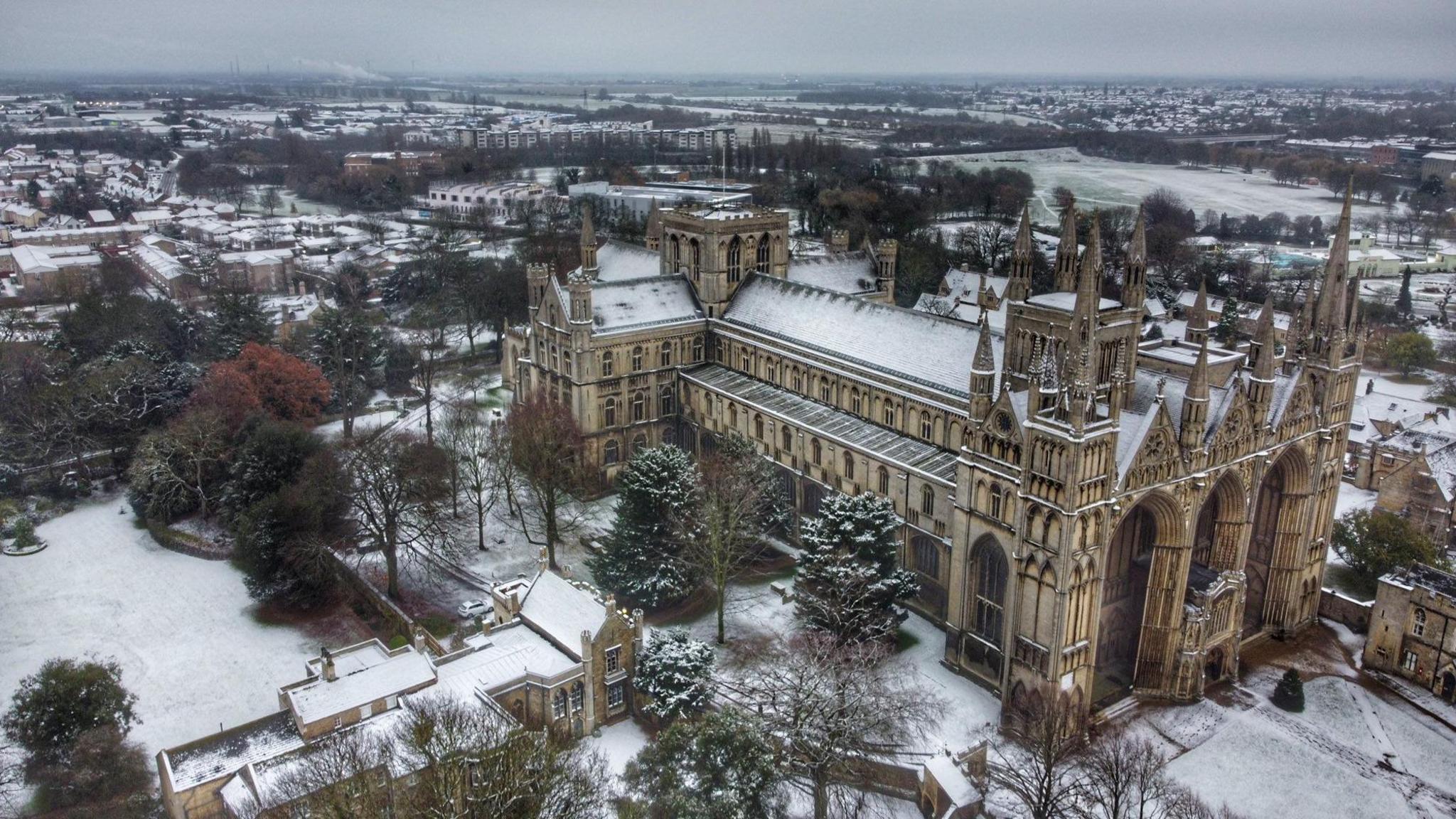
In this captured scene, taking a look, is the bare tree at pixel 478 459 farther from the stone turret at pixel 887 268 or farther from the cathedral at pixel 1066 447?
the stone turret at pixel 887 268

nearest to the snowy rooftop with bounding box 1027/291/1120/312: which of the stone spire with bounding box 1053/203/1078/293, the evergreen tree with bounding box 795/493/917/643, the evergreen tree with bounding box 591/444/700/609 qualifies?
the stone spire with bounding box 1053/203/1078/293

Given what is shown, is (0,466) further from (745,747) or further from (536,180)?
(536,180)

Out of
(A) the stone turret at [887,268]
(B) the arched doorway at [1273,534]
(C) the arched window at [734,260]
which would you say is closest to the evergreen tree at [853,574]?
(B) the arched doorway at [1273,534]

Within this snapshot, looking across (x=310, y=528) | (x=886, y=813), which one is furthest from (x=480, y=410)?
(x=886, y=813)

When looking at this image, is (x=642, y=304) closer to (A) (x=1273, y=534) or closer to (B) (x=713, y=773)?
(A) (x=1273, y=534)

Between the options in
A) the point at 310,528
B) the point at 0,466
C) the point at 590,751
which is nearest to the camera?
the point at 590,751

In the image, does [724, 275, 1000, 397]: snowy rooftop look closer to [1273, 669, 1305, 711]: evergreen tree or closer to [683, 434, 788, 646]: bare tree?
[683, 434, 788, 646]: bare tree
